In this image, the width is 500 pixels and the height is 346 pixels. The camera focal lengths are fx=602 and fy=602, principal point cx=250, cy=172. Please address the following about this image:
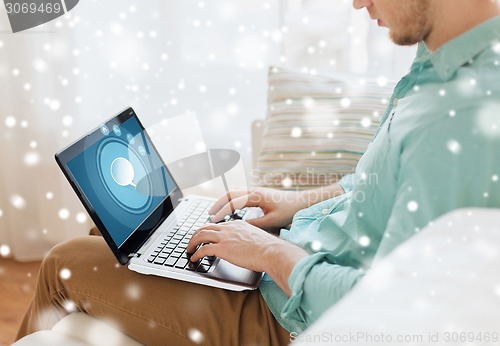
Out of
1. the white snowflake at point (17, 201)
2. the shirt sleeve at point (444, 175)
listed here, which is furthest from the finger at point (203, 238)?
the white snowflake at point (17, 201)

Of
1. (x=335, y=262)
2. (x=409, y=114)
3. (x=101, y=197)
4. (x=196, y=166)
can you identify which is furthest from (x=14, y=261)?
(x=409, y=114)

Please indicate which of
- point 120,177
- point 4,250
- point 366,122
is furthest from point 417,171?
point 4,250

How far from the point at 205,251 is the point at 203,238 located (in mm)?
33

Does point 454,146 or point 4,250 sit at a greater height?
point 454,146

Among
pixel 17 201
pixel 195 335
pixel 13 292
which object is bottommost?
pixel 13 292

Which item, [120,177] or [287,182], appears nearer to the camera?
[120,177]

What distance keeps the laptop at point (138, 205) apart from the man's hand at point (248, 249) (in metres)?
0.04

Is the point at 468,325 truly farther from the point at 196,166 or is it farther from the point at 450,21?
the point at 196,166

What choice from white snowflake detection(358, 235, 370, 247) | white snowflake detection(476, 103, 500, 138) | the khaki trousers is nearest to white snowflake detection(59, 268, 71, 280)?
the khaki trousers

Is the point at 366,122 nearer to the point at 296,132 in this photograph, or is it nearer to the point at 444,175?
the point at 296,132

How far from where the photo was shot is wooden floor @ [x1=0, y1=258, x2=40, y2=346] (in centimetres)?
195

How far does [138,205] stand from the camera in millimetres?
1197

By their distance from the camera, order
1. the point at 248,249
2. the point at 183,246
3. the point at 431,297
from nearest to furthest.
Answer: the point at 431,297, the point at 248,249, the point at 183,246

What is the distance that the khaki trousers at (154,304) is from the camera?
1.02m
